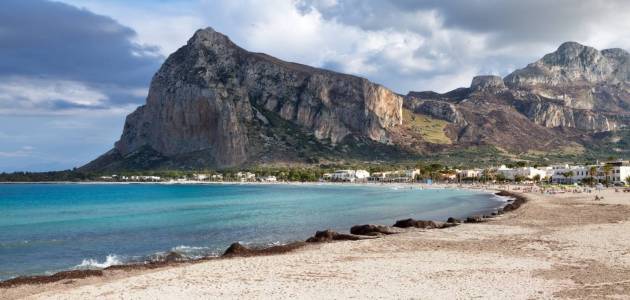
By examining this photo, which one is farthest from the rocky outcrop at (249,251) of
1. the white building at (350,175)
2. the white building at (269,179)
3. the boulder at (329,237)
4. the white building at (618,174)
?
the white building at (269,179)

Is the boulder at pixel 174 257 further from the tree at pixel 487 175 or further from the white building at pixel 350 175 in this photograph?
the white building at pixel 350 175

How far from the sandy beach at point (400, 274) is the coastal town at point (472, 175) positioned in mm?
93973

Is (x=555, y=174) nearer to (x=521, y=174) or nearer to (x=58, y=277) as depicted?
(x=521, y=174)

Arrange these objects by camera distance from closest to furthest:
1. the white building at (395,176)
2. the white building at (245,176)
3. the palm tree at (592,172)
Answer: the palm tree at (592,172)
the white building at (395,176)
the white building at (245,176)

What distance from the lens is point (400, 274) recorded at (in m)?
18.3

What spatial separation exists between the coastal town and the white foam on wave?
337 ft

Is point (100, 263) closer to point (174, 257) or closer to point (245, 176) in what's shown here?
point (174, 257)

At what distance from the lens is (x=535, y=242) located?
25.7 m

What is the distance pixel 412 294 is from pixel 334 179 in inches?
6311

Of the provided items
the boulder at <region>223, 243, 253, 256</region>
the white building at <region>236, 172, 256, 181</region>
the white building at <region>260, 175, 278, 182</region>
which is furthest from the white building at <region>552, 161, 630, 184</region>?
the boulder at <region>223, 243, 253, 256</region>

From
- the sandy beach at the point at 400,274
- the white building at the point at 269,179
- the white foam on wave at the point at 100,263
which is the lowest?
the white foam on wave at the point at 100,263

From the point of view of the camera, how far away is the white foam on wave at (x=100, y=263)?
948 inches

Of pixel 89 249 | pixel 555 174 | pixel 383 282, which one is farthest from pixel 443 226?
pixel 555 174

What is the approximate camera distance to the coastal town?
112938mm
